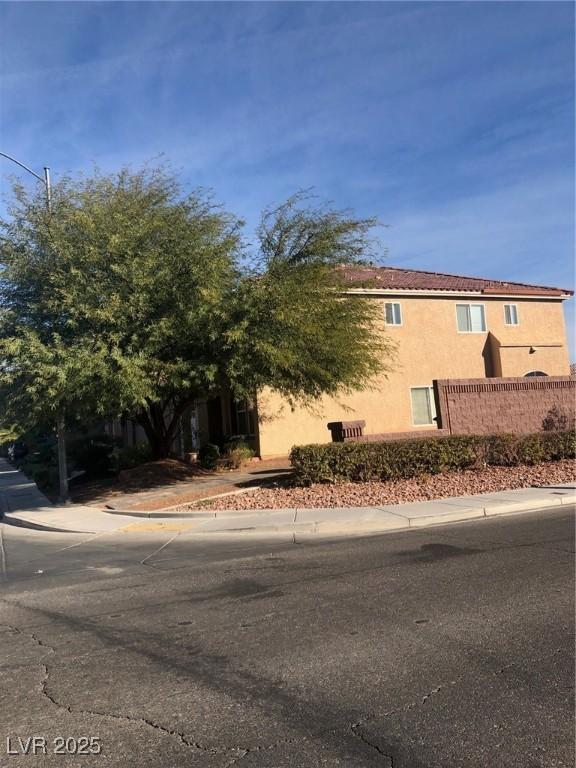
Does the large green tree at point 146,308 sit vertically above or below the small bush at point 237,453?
above

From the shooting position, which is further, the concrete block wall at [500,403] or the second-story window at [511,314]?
the second-story window at [511,314]

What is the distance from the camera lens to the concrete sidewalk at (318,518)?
1144cm

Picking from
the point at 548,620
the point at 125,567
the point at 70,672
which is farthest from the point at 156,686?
the point at 125,567

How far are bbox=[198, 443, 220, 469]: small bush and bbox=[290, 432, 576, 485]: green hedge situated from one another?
6.98 meters

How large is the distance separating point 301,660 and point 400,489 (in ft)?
31.0

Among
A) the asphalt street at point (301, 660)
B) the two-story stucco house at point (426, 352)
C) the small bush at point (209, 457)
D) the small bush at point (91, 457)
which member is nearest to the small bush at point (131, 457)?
the small bush at point (91, 457)

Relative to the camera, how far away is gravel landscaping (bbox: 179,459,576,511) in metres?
13.6

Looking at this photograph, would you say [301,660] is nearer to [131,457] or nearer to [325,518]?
[325,518]

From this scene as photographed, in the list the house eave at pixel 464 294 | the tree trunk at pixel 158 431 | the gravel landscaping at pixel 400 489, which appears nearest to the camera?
the gravel landscaping at pixel 400 489

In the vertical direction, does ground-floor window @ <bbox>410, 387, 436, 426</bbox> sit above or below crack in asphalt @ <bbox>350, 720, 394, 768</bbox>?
above

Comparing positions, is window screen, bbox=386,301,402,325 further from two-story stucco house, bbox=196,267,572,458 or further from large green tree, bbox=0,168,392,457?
large green tree, bbox=0,168,392,457

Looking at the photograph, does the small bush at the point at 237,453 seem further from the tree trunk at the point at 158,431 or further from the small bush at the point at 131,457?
the small bush at the point at 131,457

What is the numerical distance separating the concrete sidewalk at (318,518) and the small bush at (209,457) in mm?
6937

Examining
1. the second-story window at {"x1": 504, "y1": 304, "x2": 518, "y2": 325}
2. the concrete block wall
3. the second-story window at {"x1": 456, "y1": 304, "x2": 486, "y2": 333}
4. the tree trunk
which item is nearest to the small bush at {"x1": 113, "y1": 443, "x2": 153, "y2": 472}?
the tree trunk
